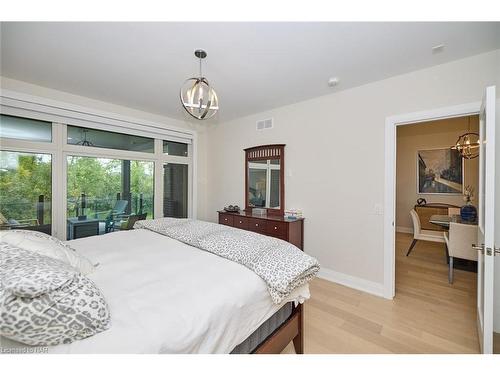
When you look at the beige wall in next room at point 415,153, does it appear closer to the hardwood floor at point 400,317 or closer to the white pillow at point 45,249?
the hardwood floor at point 400,317

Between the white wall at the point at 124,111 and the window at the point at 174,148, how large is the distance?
0.31 meters

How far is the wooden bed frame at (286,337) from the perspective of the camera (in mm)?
1335

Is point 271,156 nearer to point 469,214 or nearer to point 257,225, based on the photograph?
point 257,225

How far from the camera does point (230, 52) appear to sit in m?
1.99

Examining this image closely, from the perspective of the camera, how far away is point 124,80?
254 centimetres

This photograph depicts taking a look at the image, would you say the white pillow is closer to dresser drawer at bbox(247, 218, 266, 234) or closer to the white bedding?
the white bedding

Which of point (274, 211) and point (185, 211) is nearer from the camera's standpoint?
point (274, 211)

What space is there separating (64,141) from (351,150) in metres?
3.92

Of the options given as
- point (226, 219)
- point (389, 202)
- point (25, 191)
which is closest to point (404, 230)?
point (389, 202)

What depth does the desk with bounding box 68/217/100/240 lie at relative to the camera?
9.99 feet
